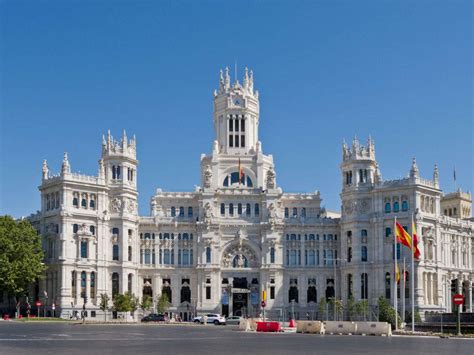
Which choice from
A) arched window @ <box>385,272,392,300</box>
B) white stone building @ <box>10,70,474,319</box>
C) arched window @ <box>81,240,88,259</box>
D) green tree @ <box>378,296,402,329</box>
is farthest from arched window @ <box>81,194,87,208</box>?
arched window @ <box>385,272,392,300</box>

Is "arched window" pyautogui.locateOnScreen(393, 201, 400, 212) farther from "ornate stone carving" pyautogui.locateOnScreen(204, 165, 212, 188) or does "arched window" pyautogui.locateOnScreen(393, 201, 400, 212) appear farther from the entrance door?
"ornate stone carving" pyautogui.locateOnScreen(204, 165, 212, 188)

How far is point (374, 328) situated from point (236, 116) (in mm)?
92229

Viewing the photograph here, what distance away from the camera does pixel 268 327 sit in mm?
86938

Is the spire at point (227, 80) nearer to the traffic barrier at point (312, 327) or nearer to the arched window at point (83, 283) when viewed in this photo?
the arched window at point (83, 283)

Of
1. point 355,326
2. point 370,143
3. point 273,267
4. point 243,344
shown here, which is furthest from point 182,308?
point 243,344

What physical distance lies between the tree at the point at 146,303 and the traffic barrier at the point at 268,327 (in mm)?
58476

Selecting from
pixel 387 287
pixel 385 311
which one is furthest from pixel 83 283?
pixel 387 287

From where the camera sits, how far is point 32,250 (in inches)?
5266

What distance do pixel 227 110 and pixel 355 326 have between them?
90302 mm

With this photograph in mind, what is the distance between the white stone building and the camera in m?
143

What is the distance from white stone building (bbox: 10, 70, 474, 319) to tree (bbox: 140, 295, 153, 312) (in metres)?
3.86

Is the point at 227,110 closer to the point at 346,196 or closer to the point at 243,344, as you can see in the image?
the point at 346,196

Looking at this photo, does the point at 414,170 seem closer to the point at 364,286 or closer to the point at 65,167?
the point at 364,286

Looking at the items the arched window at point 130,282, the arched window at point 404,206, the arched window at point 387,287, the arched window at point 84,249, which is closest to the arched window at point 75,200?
the arched window at point 84,249
